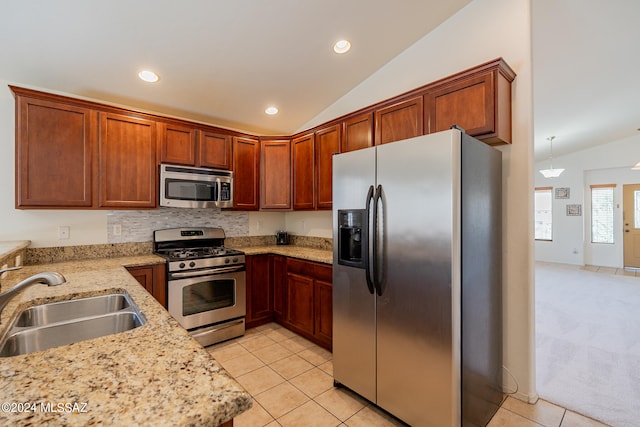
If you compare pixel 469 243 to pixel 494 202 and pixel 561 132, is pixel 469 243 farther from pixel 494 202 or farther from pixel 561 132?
pixel 561 132

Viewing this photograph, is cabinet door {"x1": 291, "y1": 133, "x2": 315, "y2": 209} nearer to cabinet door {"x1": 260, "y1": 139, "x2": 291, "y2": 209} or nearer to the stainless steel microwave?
cabinet door {"x1": 260, "y1": 139, "x2": 291, "y2": 209}

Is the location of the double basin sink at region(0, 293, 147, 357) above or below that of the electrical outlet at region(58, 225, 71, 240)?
below

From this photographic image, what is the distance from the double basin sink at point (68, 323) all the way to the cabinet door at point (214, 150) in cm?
191

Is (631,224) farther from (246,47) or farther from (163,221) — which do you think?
(163,221)

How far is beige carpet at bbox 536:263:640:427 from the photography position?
210cm

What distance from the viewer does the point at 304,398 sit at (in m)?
2.16

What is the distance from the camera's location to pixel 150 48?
234 centimetres

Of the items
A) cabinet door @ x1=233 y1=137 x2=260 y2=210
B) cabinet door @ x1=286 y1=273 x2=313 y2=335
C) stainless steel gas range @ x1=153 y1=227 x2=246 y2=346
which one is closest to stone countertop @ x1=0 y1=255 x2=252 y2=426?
stainless steel gas range @ x1=153 y1=227 x2=246 y2=346

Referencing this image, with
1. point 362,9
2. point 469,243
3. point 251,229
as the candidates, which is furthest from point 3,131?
point 469,243

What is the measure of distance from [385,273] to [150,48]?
251 cm

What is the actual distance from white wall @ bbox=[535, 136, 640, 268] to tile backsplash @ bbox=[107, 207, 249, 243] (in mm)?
8061

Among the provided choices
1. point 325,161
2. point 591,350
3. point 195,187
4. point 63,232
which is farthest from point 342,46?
point 591,350

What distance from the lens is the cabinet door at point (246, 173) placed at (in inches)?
138

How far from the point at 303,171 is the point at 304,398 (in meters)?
2.30
